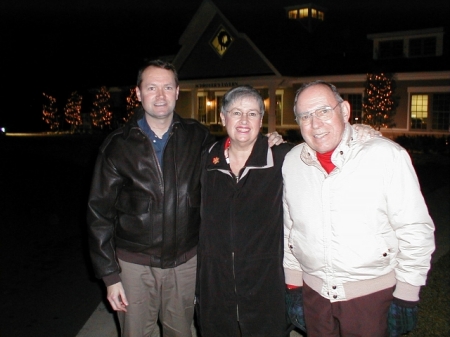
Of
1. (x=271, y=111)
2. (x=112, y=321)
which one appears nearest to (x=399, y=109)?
(x=271, y=111)

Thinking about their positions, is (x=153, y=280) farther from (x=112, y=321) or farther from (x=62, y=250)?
(x=62, y=250)

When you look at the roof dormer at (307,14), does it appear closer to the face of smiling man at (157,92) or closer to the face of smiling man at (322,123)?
the face of smiling man at (157,92)

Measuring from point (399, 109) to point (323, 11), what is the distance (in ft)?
34.0

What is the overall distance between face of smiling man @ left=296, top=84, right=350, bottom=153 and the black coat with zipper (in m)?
0.41

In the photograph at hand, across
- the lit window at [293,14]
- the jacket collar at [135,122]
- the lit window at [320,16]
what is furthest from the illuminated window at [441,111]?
the jacket collar at [135,122]

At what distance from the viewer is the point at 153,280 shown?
3258 mm

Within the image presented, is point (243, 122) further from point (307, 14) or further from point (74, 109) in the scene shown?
point (74, 109)

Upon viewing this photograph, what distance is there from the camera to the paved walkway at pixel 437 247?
450 centimetres

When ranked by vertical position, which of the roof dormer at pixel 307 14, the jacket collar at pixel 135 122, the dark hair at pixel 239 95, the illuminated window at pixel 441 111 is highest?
the roof dormer at pixel 307 14

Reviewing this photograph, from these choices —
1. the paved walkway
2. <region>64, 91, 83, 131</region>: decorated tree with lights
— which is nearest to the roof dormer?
<region>64, 91, 83, 131</region>: decorated tree with lights

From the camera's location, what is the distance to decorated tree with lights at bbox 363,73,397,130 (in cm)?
1998

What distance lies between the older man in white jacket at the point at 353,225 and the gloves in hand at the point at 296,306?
0.14 metres

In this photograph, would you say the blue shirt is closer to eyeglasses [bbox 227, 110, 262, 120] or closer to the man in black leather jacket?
the man in black leather jacket

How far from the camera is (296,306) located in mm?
2996
